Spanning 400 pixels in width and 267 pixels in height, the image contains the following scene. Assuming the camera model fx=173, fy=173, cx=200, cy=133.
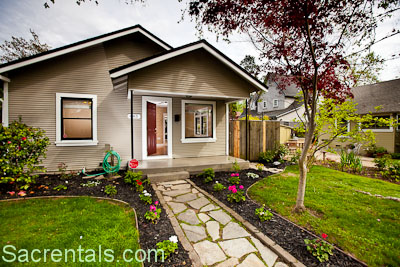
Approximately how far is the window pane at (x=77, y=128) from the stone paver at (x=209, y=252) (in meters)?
6.12

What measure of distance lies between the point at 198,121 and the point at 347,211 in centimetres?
574

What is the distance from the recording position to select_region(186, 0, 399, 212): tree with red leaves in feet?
8.56

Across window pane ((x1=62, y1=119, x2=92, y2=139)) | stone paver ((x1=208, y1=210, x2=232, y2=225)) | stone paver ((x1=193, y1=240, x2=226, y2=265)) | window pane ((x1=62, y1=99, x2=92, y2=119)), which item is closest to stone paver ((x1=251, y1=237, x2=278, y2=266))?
stone paver ((x1=193, y1=240, x2=226, y2=265))

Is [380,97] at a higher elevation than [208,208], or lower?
higher

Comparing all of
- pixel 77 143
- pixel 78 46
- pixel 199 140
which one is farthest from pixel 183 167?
pixel 78 46

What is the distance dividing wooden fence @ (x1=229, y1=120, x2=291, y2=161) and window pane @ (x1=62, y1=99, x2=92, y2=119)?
5.94 metres

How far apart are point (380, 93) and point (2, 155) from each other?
21165 mm

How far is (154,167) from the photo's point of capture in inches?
214

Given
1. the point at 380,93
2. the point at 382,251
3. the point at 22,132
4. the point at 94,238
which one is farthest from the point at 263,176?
the point at 380,93

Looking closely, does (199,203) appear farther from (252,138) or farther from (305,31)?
(252,138)

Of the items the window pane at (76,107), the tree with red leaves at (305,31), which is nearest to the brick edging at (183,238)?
the tree with red leaves at (305,31)

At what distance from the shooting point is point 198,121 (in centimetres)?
782

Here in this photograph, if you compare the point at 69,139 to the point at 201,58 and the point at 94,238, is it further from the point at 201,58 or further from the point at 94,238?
the point at 201,58

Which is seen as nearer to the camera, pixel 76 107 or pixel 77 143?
pixel 77 143
